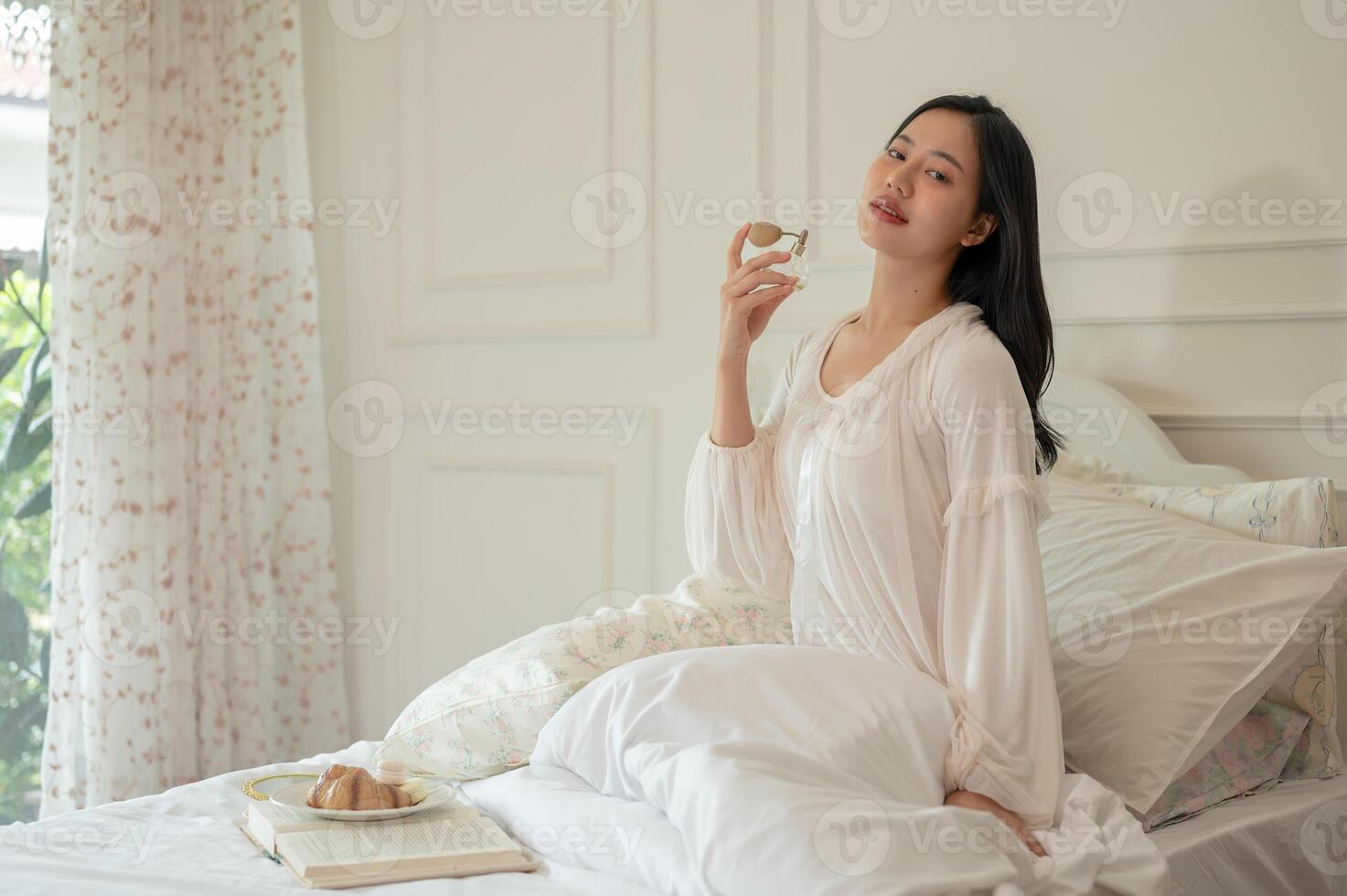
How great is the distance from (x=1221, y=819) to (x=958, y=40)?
1469 millimetres

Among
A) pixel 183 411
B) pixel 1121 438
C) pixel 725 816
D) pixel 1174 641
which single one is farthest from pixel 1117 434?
pixel 183 411

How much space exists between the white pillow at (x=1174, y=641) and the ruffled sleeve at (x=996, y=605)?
214mm

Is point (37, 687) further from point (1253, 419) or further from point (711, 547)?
point (1253, 419)

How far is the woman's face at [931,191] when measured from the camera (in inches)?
68.9

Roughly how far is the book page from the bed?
0.11 feet

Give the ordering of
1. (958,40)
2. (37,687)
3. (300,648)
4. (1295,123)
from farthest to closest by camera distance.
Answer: (300,648) < (37,687) < (958,40) < (1295,123)

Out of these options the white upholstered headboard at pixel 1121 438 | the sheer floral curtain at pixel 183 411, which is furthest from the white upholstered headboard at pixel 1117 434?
the sheer floral curtain at pixel 183 411

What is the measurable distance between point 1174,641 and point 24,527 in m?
2.63

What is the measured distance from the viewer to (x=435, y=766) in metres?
1.80

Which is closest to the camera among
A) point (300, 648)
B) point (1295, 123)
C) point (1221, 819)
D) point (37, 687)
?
point (1221, 819)

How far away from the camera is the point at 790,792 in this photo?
1277 millimetres

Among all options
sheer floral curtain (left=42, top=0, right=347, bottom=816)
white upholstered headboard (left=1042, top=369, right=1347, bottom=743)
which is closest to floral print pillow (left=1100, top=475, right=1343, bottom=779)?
white upholstered headboard (left=1042, top=369, right=1347, bottom=743)

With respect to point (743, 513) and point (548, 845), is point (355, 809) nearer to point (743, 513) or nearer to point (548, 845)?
point (548, 845)

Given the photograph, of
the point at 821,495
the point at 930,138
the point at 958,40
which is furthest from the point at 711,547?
the point at 958,40
